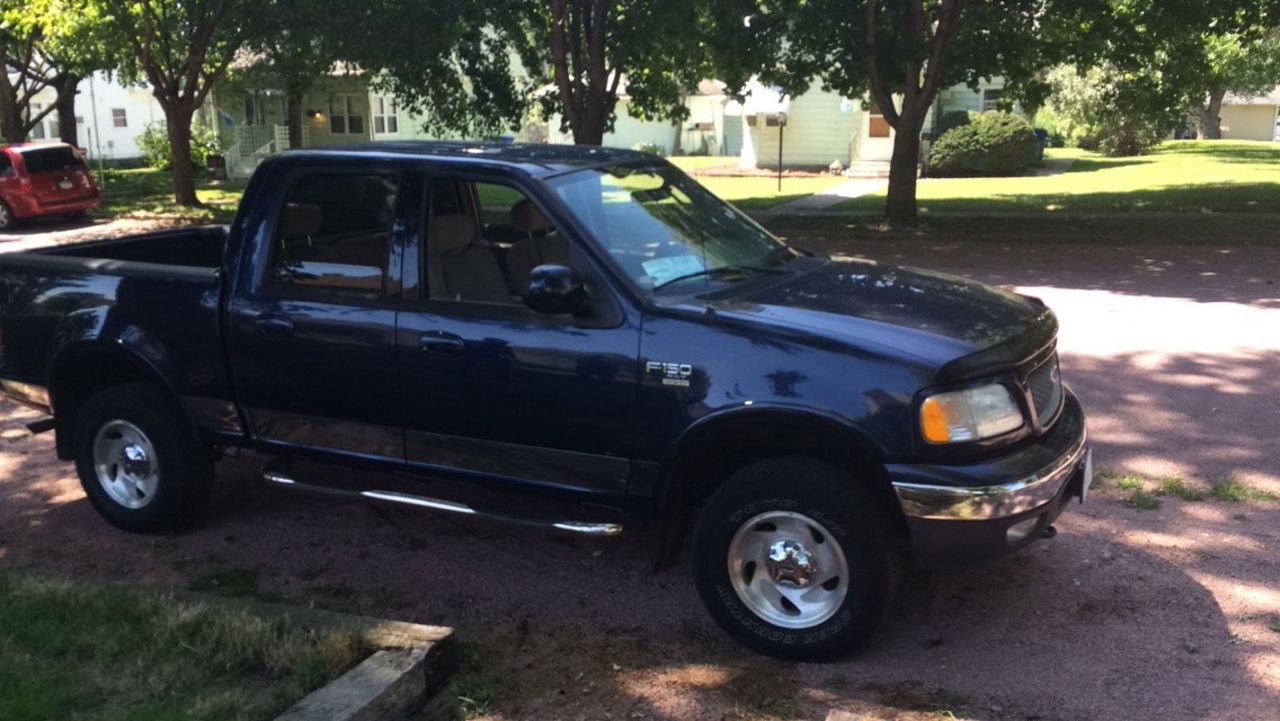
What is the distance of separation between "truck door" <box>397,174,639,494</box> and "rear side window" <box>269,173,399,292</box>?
0.26 metres

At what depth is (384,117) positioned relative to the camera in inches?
1822

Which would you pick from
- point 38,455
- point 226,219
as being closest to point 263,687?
point 38,455

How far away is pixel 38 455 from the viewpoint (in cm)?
720

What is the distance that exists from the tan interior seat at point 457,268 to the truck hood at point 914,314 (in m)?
1.03

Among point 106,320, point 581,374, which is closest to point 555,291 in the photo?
point 581,374

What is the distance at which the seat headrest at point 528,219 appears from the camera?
4793 mm

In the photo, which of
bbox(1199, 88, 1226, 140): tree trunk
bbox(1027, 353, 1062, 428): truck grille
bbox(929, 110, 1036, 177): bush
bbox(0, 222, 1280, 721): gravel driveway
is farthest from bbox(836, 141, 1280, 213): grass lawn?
bbox(1199, 88, 1226, 140): tree trunk

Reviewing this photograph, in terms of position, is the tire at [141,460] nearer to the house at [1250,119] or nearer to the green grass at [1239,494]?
the green grass at [1239,494]

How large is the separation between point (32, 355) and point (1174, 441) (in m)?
6.23

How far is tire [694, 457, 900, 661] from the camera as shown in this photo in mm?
3996

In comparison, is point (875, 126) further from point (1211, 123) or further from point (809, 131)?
point (1211, 123)

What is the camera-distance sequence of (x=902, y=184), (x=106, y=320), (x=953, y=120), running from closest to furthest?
(x=106, y=320), (x=902, y=184), (x=953, y=120)

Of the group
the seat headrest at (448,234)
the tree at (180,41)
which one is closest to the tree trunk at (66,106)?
the tree at (180,41)

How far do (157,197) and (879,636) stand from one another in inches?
1068
